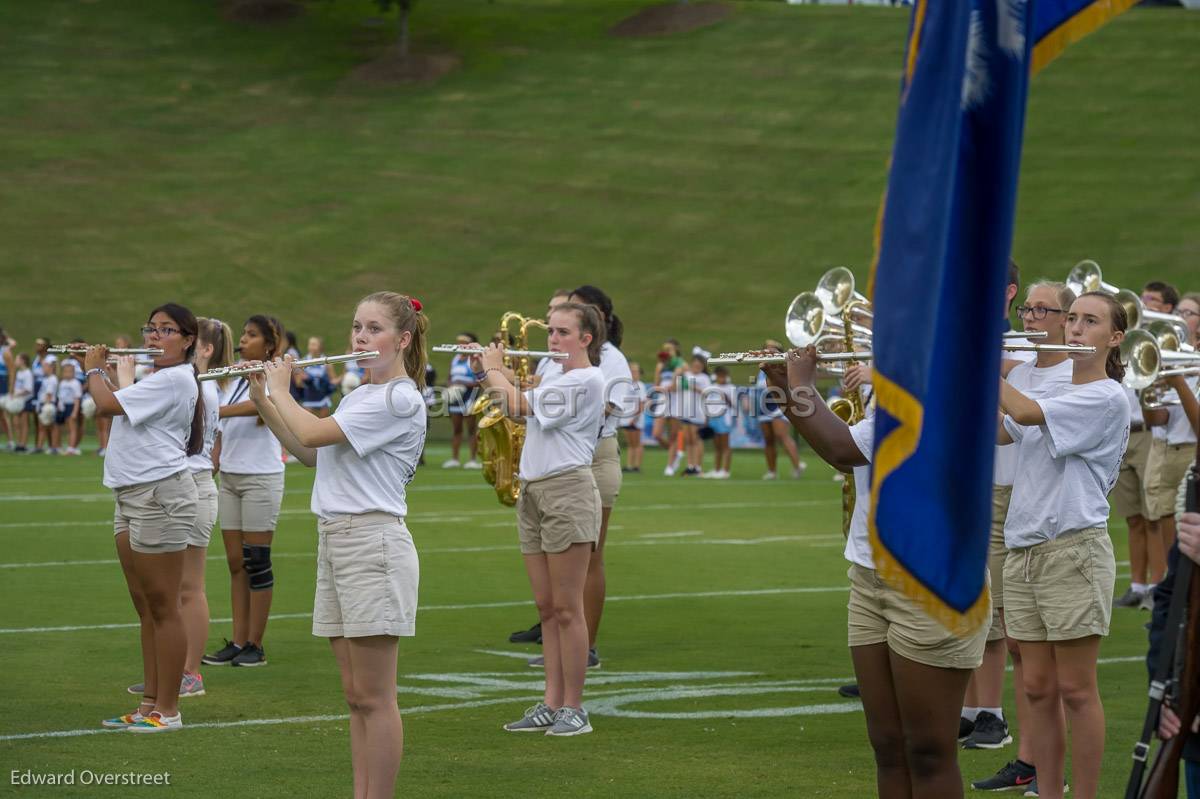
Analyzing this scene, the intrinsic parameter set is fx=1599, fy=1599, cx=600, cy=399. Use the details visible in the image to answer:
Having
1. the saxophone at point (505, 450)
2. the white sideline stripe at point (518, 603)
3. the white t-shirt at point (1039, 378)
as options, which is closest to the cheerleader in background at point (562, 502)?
the saxophone at point (505, 450)

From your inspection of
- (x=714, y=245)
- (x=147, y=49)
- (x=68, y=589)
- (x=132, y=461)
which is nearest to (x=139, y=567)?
(x=132, y=461)

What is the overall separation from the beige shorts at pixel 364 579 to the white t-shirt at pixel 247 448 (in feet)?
12.9

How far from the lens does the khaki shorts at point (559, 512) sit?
321 inches

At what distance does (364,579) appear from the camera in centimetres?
589

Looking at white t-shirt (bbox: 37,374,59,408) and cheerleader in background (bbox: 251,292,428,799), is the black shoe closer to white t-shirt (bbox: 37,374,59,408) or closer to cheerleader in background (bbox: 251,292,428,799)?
cheerleader in background (bbox: 251,292,428,799)

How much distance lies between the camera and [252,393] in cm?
602

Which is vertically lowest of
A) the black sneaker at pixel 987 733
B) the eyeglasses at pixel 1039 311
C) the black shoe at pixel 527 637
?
the black shoe at pixel 527 637

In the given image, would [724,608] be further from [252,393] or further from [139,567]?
[252,393]

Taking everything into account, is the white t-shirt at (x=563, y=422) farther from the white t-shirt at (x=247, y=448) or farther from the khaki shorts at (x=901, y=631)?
the khaki shorts at (x=901, y=631)

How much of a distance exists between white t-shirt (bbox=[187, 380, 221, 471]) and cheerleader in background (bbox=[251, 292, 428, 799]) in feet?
9.24

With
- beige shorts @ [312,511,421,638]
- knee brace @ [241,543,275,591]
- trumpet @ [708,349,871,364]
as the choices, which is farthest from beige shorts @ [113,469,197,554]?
trumpet @ [708,349,871,364]

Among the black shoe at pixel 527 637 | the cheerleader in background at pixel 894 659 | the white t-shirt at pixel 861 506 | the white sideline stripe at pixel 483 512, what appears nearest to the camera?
the cheerleader in background at pixel 894 659

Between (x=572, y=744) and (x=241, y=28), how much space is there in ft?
201

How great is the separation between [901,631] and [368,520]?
2046 mm
